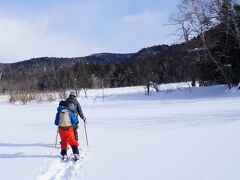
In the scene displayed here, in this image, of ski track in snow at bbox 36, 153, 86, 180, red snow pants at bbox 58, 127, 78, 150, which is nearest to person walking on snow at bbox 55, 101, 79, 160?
red snow pants at bbox 58, 127, 78, 150

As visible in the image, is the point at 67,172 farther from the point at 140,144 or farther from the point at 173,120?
the point at 173,120

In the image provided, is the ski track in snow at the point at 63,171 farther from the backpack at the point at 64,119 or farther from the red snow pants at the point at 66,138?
the backpack at the point at 64,119

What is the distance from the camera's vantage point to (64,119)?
801cm

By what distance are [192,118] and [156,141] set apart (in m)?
4.24

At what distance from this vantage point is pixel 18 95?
3581 centimetres


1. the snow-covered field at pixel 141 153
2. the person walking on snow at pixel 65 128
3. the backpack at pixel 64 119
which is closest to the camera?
the snow-covered field at pixel 141 153

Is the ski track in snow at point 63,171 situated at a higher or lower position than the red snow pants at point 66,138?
lower

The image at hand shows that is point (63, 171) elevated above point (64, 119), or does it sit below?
below

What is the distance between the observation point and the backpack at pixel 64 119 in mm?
7984

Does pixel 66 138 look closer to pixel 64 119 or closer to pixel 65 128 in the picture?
pixel 65 128

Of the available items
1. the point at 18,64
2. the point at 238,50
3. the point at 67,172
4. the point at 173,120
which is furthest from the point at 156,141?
the point at 18,64

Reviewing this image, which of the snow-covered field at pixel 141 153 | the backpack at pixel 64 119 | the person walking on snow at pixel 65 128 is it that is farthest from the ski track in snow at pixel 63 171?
the backpack at pixel 64 119

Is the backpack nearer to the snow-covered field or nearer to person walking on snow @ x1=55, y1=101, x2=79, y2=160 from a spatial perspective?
person walking on snow @ x1=55, y1=101, x2=79, y2=160

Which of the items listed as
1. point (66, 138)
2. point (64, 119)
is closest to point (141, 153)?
point (66, 138)
